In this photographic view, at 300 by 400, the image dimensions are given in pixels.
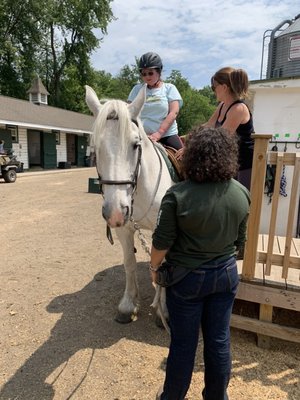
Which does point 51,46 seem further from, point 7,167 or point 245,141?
point 245,141

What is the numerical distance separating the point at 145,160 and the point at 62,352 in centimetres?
183

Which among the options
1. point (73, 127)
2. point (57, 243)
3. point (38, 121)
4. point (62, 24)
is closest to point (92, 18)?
point (62, 24)

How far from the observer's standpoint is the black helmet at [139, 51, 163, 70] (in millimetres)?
2965

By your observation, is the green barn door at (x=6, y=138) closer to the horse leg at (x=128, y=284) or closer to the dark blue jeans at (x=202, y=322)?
the horse leg at (x=128, y=284)

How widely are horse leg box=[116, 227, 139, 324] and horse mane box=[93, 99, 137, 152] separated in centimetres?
129

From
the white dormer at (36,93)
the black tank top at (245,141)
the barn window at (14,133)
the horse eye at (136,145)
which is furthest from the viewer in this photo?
the white dormer at (36,93)

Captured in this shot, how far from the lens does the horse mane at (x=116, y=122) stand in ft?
6.53

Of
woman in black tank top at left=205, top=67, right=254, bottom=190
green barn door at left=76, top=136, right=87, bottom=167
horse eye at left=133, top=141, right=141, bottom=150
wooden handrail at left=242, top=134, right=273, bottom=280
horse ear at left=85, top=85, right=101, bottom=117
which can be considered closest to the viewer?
horse eye at left=133, top=141, right=141, bottom=150

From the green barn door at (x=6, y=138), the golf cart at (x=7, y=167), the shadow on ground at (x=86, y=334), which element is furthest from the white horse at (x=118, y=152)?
the green barn door at (x=6, y=138)

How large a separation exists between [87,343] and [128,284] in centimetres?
73

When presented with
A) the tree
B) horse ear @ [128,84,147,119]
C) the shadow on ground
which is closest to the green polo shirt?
horse ear @ [128,84,147,119]

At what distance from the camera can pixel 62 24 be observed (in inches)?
1441

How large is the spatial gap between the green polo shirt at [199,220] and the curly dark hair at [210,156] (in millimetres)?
49

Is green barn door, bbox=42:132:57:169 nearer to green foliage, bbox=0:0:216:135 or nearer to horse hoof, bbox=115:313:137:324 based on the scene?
green foliage, bbox=0:0:216:135
